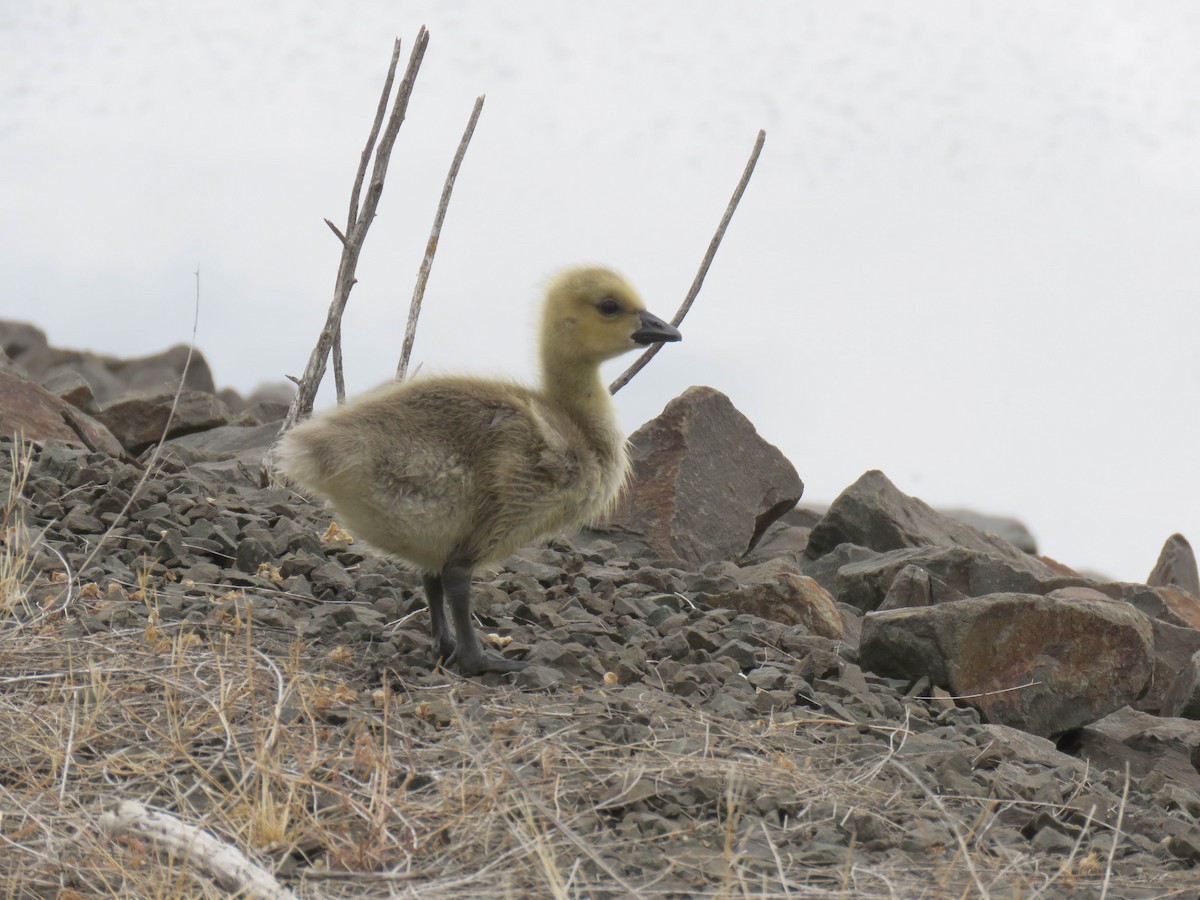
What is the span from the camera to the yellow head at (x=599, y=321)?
6.67 meters

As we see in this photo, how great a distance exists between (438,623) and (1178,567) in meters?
8.71

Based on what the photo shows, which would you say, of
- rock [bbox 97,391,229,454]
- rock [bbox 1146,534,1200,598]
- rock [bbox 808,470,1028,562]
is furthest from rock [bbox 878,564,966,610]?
rock [bbox 97,391,229,454]

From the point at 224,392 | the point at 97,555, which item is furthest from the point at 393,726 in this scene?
the point at 224,392

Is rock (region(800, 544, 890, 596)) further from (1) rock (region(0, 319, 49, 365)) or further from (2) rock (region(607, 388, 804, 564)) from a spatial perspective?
(1) rock (region(0, 319, 49, 365))

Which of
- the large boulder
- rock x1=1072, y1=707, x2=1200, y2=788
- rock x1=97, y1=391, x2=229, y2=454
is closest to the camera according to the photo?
rock x1=1072, y1=707, x2=1200, y2=788

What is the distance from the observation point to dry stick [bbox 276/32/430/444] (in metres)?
10.1

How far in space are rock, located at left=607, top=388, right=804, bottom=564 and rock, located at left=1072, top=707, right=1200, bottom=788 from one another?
2.82 m

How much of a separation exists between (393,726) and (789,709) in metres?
1.82

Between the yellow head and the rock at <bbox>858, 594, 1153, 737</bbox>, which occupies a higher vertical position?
the yellow head

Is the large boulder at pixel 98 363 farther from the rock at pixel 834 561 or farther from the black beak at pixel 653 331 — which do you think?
the black beak at pixel 653 331

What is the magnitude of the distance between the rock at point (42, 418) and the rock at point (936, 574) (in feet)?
17.2

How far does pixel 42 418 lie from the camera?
1036 cm

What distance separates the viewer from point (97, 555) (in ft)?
24.0

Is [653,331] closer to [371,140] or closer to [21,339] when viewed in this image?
[371,140]
